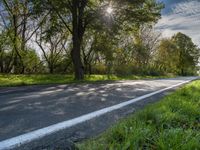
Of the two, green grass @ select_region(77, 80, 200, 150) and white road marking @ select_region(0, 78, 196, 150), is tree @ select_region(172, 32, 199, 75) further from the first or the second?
green grass @ select_region(77, 80, 200, 150)

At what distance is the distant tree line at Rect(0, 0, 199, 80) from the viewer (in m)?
19.7

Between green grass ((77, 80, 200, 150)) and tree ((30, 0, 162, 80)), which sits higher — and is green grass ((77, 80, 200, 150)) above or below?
below

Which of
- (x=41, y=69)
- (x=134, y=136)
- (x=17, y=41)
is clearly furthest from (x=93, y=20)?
(x=41, y=69)

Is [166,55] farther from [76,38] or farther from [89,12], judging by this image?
[76,38]

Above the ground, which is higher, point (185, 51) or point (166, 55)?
point (185, 51)

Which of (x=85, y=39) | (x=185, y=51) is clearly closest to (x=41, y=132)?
(x=85, y=39)

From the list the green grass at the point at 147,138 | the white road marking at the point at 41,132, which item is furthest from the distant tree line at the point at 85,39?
the green grass at the point at 147,138

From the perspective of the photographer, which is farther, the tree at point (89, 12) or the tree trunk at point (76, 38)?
the tree trunk at point (76, 38)

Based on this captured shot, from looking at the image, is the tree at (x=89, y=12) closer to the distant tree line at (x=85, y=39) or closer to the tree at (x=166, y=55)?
the distant tree line at (x=85, y=39)

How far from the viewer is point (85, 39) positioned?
134 ft

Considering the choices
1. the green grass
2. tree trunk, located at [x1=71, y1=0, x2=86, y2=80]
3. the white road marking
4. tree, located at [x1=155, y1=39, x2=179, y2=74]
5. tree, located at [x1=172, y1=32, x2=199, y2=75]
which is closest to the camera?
the green grass

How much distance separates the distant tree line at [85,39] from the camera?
64.5ft

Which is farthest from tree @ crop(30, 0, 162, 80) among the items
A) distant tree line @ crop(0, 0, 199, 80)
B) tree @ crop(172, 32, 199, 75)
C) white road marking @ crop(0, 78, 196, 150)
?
tree @ crop(172, 32, 199, 75)

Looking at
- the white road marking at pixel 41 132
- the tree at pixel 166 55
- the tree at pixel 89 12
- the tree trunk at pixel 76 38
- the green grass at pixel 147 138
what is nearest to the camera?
the green grass at pixel 147 138
